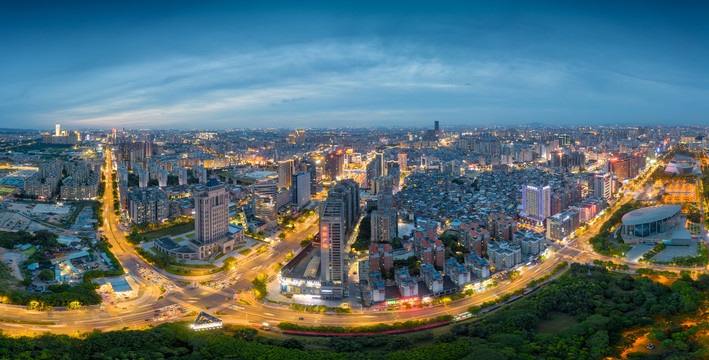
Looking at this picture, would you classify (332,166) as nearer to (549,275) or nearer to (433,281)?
(549,275)

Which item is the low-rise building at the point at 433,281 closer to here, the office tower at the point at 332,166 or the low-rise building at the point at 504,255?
the low-rise building at the point at 504,255

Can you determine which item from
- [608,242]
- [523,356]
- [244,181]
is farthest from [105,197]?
[608,242]

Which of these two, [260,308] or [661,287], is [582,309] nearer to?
[661,287]

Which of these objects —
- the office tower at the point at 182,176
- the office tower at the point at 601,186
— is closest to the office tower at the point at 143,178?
the office tower at the point at 182,176

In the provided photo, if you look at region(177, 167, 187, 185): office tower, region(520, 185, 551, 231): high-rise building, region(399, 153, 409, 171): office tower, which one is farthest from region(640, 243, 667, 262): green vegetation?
region(177, 167, 187, 185): office tower

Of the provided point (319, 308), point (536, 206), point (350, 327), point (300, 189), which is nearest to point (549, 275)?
point (536, 206)

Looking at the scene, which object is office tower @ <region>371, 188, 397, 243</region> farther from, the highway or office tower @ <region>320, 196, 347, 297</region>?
office tower @ <region>320, 196, 347, 297</region>
